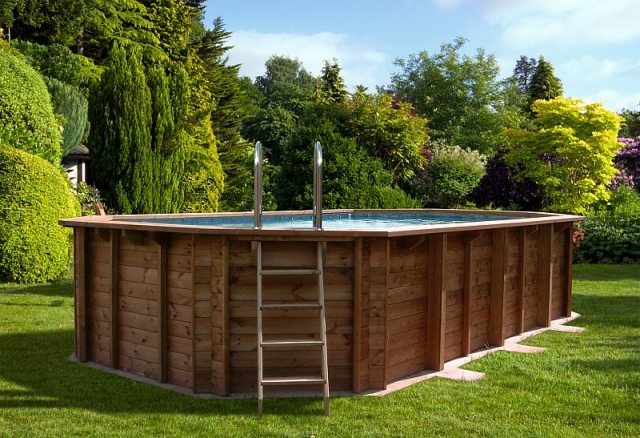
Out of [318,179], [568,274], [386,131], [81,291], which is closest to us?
[318,179]

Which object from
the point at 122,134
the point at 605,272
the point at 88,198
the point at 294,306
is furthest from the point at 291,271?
the point at 122,134

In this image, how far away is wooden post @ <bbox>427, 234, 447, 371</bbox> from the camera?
21.7ft

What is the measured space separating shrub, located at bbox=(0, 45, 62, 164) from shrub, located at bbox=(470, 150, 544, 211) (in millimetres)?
12047

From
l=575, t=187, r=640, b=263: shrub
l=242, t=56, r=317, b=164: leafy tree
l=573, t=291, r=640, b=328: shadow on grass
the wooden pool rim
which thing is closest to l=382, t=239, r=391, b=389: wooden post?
the wooden pool rim

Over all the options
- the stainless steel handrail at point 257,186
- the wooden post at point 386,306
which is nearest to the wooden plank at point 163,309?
the stainless steel handrail at point 257,186

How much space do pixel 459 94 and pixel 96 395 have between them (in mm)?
38564

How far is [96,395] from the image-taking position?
230 inches

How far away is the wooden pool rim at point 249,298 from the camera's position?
19.1 feet

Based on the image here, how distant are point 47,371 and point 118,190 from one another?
12.6m

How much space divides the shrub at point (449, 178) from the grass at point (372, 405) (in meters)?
17.1

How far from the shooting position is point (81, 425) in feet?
16.6

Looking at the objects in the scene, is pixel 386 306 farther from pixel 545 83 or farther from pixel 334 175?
pixel 545 83

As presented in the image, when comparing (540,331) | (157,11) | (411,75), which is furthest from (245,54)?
(540,331)

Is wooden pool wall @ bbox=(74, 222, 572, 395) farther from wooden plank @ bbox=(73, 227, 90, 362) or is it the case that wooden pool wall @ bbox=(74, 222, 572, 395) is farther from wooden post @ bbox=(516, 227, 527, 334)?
wooden post @ bbox=(516, 227, 527, 334)
